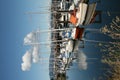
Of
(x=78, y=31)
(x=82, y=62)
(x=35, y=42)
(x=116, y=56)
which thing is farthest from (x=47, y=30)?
(x=116, y=56)

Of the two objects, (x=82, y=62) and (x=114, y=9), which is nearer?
(x=82, y=62)

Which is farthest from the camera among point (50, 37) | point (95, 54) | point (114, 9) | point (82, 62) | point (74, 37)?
point (95, 54)

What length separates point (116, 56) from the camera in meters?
8.23

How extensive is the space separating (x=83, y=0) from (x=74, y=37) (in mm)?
1756

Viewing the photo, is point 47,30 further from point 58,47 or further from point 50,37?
point 58,47

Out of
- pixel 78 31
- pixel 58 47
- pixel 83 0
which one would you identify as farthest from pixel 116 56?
pixel 58 47

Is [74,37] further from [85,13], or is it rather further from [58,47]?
[58,47]

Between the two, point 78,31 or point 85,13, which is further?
point 78,31

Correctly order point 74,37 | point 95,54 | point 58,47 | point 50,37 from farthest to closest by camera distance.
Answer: point 95,54 < point 58,47 < point 50,37 < point 74,37

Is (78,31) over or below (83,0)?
below

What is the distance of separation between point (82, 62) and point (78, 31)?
73.0 inches

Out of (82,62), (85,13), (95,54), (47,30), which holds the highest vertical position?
(85,13)

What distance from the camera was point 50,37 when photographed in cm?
1141

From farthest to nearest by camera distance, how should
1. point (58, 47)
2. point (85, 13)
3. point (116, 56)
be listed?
point (58, 47)
point (116, 56)
point (85, 13)
